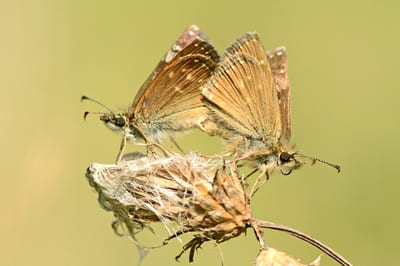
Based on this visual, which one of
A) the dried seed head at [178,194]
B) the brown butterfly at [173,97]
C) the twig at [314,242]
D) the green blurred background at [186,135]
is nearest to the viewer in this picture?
the twig at [314,242]

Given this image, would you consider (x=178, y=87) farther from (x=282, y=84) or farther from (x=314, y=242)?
(x=314, y=242)

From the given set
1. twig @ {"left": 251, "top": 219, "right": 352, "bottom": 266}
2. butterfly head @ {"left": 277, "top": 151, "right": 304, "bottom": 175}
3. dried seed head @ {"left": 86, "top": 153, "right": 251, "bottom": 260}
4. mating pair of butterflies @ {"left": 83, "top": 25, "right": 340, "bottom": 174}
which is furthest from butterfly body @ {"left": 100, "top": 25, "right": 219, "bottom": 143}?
twig @ {"left": 251, "top": 219, "right": 352, "bottom": 266}

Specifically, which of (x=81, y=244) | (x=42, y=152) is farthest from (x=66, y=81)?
(x=81, y=244)

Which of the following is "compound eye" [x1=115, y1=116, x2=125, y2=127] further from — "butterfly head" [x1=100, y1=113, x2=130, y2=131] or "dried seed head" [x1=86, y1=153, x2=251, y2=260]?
"dried seed head" [x1=86, y1=153, x2=251, y2=260]

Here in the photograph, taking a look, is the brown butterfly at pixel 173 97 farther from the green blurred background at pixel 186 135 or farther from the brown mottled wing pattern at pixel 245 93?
the green blurred background at pixel 186 135

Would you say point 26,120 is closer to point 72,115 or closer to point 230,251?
point 72,115

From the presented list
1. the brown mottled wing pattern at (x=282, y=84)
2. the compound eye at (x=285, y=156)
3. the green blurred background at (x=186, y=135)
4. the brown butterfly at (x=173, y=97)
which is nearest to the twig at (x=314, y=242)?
the compound eye at (x=285, y=156)
